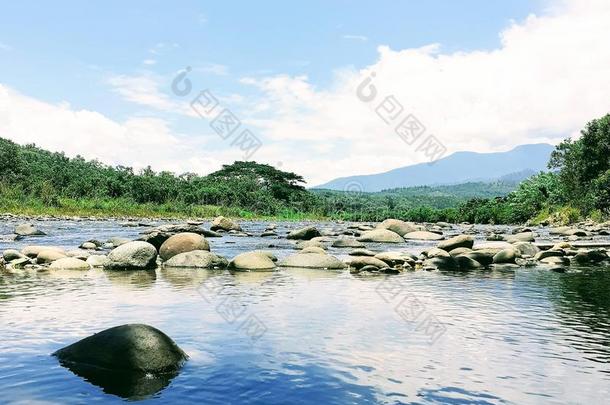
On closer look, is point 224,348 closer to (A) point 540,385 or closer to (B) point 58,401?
(B) point 58,401

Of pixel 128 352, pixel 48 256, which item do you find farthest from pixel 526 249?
pixel 128 352

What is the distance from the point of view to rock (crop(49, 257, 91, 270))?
17766 mm

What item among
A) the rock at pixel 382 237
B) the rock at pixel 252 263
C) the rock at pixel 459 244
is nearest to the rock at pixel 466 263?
the rock at pixel 459 244

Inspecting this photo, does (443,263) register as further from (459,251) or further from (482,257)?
(459,251)

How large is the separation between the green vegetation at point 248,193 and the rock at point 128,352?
5547 cm

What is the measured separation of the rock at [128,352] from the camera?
280 inches

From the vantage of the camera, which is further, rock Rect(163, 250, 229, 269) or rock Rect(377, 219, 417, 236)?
rock Rect(377, 219, 417, 236)

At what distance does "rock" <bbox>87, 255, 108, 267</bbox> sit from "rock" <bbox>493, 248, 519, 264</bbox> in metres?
14.3

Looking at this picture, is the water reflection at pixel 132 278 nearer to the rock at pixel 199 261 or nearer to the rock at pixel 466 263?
the rock at pixel 199 261

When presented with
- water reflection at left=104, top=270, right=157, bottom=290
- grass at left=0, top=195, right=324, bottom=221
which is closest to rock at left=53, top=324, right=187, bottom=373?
water reflection at left=104, top=270, right=157, bottom=290

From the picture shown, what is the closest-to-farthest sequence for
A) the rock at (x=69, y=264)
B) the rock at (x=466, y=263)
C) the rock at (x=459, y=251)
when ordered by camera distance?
the rock at (x=69, y=264), the rock at (x=466, y=263), the rock at (x=459, y=251)

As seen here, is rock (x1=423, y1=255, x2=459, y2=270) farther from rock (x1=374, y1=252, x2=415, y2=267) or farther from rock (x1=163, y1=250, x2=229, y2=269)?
rock (x1=163, y1=250, x2=229, y2=269)

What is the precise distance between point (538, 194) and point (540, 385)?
255 ft

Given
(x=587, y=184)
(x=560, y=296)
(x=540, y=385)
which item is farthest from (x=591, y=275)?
(x=587, y=184)
